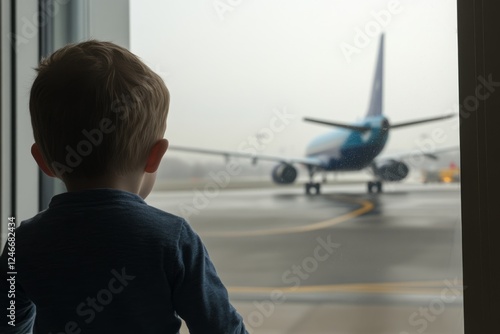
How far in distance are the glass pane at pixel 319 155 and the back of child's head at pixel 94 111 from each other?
1.59 ft

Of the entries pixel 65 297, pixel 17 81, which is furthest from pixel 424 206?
pixel 17 81

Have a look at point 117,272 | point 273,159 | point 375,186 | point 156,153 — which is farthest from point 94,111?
point 375,186

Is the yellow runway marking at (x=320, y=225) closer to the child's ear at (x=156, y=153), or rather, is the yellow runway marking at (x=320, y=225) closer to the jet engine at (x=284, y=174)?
the jet engine at (x=284, y=174)

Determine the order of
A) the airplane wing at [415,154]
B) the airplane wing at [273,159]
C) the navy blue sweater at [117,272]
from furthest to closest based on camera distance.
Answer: the airplane wing at [273,159] → the airplane wing at [415,154] → the navy blue sweater at [117,272]

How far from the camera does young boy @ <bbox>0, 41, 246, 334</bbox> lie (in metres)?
0.71

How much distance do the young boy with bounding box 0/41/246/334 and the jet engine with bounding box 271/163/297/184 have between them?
47cm

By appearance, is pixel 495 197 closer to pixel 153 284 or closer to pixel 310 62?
pixel 310 62

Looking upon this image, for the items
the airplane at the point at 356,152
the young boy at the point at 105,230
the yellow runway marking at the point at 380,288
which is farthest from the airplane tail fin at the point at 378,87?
the young boy at the point at 105,230

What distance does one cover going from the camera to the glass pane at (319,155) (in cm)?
115

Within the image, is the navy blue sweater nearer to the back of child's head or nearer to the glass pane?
the back of child's head

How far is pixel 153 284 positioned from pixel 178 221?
3.3 inches

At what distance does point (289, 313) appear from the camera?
1229mm

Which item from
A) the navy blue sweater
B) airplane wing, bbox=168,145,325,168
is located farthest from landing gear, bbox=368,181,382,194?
the navy blue sweater

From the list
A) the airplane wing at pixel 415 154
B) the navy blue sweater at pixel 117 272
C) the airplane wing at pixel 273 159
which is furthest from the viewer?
the airplane wing at pixel 273 159
